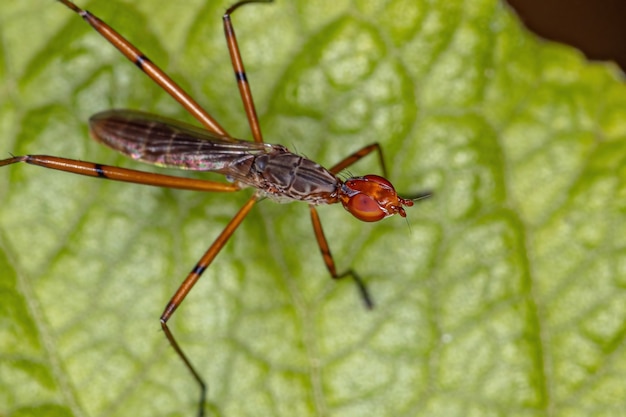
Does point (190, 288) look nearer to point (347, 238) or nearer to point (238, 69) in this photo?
point (347, 238)

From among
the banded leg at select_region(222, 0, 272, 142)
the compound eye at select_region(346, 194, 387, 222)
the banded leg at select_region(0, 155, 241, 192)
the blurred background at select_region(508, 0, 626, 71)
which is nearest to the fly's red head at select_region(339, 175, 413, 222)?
the compound eye at select_region(346, 194, 387, 222)

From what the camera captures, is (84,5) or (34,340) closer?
(34,340)

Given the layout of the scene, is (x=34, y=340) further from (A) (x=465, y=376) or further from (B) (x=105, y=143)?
(A) (x=465, y=376)

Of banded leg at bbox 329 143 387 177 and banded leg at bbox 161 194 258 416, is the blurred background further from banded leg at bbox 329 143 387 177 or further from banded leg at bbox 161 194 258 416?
banded leg at bbox 161 194 258 416

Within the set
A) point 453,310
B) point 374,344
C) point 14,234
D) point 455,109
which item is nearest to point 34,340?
point 14,234

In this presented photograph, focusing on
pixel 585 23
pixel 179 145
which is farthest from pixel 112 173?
pixel 585 23
